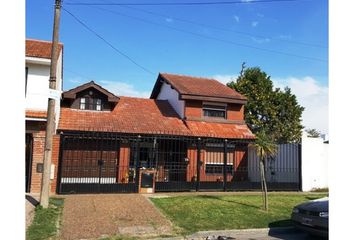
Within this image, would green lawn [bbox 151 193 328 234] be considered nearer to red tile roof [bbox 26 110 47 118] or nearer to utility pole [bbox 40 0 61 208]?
utility pole [bbox 40 0 61 208]

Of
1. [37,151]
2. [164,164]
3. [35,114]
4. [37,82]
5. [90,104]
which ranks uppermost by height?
[37,82]

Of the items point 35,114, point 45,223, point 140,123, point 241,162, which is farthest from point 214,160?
point 45,223

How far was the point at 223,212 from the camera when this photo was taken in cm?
1192

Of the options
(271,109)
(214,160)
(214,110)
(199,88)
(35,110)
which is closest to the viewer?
(35,110)

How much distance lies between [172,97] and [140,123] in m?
4.36

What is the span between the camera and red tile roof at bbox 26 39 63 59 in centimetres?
1588

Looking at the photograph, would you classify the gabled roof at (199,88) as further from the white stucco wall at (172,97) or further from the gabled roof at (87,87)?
the gabled roof at (87,87)

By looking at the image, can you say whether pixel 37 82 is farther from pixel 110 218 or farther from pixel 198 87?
pixel 198 87

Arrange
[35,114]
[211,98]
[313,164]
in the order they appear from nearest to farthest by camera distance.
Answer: [35,114], [313,164], [211,98]

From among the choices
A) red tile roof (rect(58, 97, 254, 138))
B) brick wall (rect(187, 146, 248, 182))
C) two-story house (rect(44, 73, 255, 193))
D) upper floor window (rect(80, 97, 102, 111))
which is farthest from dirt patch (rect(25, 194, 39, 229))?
brick wall (rect(187, 146, 248, 182))

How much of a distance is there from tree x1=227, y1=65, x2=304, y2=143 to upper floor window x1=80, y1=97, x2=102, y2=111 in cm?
1785

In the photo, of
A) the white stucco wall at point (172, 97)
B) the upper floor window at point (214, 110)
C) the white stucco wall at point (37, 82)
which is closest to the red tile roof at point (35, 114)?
the white stucco wall at point (37, 82)

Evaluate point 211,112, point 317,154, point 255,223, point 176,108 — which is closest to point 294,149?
point 317,154

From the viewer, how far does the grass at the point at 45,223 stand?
8711 millimetres
